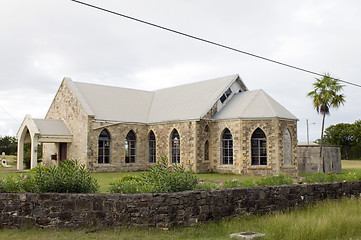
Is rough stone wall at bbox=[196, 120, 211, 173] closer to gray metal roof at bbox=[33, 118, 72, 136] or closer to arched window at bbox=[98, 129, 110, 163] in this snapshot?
arched window at bbox=[98, 129, 110, 163]

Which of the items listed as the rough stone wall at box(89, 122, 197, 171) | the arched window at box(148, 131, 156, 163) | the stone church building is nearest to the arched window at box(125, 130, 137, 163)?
the stone church building

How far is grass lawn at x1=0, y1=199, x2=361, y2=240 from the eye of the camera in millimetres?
8344

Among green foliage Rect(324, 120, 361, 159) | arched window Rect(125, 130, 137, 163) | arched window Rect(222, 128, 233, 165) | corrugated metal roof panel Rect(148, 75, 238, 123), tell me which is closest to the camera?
arched window Rect(222, 128, 233, 165)

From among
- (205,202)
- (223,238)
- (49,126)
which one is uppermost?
(49,126)

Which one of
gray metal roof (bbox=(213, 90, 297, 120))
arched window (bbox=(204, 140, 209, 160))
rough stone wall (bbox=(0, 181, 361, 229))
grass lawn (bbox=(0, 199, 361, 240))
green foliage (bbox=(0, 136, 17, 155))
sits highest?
gray metal roof (bbox=(213, 90, 297, 120))

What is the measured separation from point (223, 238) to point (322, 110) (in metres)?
22.0

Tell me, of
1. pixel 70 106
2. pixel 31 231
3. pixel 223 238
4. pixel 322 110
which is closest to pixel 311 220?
pixel 223 238

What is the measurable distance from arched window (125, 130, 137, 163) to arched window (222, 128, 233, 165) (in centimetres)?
773

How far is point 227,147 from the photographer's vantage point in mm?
25859

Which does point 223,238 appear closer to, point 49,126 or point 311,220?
point 311,220

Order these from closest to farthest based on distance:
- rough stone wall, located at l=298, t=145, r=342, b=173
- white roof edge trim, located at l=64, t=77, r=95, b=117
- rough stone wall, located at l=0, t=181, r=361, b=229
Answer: rough stone wall, located at l=0, t=181, r=361, b=229 < white roof edge trim, located at l=64, t=77, r=95, b=117 < rough stone wall, located at l=298, t=145, r=342, b=173

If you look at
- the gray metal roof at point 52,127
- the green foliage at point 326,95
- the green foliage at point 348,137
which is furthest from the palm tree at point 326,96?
the green foliage at point 348,137

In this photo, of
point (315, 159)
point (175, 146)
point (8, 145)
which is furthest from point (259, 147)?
point (8, 145)

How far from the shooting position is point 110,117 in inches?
1101
